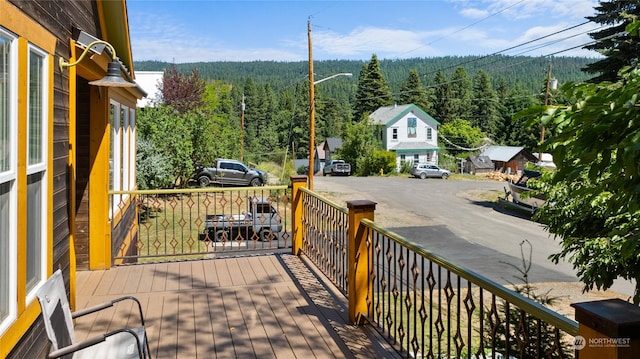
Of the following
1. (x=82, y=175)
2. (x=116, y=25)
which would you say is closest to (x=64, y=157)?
(x=82, y=175)

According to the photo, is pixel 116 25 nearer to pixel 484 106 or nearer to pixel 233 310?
pixel 233 310

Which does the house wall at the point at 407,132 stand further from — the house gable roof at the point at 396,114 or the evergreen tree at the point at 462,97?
the evergreen tree at the point at 462,97

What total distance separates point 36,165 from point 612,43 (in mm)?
18312

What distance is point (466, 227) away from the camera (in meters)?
19.1

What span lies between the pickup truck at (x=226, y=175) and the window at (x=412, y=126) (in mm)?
27687

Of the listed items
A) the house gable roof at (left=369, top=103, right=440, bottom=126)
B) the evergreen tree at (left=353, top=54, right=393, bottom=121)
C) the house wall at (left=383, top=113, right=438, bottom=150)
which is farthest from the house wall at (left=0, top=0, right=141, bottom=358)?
the evergreen tree at (left=353, top=54, right=393, bottom=121)

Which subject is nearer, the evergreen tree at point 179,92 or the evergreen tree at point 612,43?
the evergreen tree at point 612,43

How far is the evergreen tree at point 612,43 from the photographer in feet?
51.1

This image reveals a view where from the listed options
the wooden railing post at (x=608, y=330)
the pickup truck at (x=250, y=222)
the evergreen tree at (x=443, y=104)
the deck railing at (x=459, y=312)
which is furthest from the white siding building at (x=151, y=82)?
the evergreen tree at (x=443, y=104)

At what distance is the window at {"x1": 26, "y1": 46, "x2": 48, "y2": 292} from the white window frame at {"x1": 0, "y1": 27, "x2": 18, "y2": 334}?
1.01 ft

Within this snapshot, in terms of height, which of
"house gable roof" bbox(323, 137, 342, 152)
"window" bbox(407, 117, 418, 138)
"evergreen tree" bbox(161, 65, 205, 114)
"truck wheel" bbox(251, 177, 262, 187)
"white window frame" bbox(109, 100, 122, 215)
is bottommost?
"truck wheel" bbox(251, 177, 262, 187)

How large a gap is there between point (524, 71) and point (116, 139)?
116m

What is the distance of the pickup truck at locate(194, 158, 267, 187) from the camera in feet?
75.8

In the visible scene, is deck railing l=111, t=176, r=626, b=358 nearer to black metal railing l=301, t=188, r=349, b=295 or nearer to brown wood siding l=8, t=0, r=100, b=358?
black metal railing l=301, t=188, r=349, b=295
